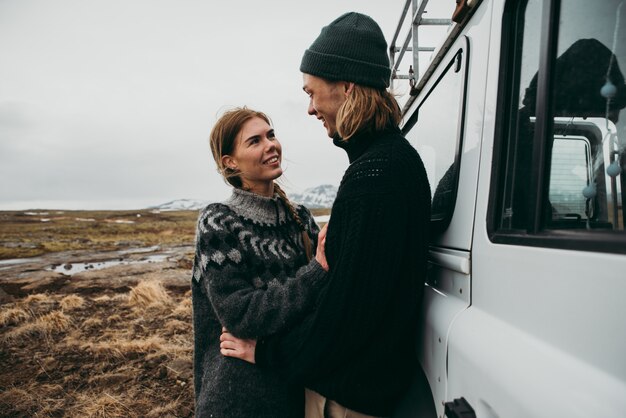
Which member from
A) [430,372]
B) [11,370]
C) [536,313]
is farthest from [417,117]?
[11,370]

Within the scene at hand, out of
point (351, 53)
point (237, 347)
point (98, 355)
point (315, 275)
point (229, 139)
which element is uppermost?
point (351, 53)

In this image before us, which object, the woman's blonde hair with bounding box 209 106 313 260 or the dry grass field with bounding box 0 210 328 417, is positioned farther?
the dry grass field with bounding box 0 210 328 417

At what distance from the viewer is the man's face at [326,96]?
149 centimetres

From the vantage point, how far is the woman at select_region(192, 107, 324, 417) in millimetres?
1356

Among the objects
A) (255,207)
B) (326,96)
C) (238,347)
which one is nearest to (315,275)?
(238,347)

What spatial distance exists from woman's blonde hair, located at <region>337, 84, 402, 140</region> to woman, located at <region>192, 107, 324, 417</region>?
49 cm

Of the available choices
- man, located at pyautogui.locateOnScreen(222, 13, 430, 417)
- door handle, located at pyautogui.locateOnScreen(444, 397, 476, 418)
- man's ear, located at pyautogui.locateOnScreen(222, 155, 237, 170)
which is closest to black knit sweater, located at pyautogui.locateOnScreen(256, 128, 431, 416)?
man, located at pyautogui.locateOnScreen(222, 13, 430, 417)

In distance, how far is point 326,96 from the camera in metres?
1.51

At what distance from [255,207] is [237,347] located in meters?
0.60

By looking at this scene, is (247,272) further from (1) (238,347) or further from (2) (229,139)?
(2) (229,139)

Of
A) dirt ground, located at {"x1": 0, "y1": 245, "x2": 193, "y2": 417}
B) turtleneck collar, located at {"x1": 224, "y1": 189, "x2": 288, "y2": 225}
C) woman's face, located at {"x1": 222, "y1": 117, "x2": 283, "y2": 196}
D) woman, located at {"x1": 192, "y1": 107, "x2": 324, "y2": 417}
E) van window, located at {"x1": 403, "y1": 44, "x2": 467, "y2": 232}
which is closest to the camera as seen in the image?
van window, located at {"x1": 403, "y1": 44, "x2": 467, "y2": 232}

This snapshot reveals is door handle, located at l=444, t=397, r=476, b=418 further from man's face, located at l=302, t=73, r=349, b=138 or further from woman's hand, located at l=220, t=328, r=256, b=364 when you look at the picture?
A: man's face, located at l=302, t=73, r=349, b=138

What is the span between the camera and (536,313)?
759 millimetres

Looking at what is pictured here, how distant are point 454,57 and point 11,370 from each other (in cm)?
536
